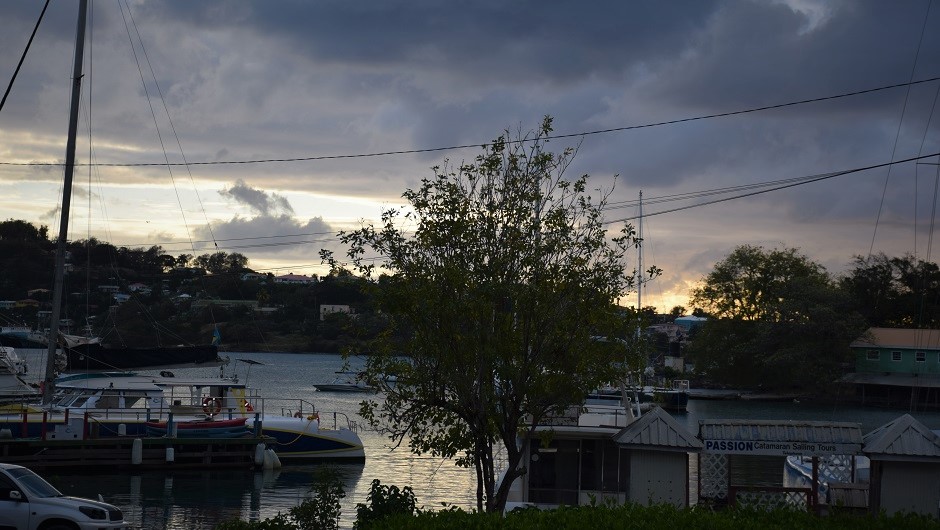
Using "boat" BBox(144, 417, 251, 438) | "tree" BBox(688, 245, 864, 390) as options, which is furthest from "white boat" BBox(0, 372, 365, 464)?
"tree" BBox(688, 245, 864, 390)

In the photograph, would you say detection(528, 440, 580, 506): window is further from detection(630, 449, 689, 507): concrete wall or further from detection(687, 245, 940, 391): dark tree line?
detection(687, 245, 940, 391): dark tree line

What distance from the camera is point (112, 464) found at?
40.5 meters

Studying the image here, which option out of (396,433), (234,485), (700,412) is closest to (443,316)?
(396,433)

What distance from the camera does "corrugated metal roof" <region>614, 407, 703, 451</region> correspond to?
24141 millimetres

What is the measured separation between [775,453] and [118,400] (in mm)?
32705

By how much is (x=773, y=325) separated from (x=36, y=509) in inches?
3585

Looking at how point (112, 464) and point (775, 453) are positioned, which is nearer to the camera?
point (775, 453)

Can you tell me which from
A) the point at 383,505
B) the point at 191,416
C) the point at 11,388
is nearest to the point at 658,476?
the point at 383,505

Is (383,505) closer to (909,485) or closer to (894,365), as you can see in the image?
(909,485)

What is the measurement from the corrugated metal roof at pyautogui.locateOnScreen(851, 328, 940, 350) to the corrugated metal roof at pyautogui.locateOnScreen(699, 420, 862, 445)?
79.5 metres

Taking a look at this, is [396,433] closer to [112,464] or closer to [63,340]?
[112,464]

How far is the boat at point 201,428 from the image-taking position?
140 feet

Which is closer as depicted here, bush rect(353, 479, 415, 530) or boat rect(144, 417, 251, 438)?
bush rect(353, 479, 415, 530)

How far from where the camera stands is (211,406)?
46812 mm
